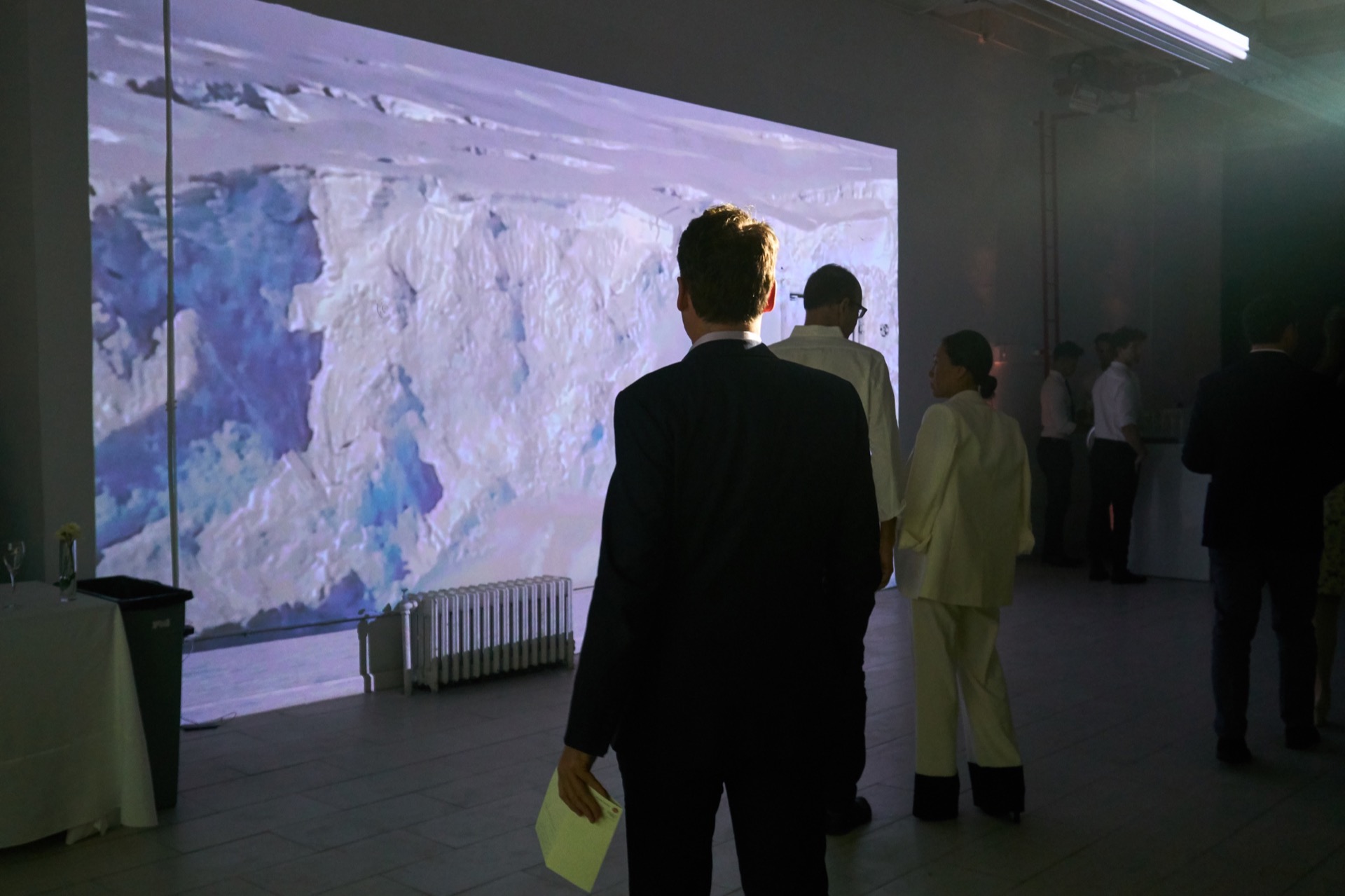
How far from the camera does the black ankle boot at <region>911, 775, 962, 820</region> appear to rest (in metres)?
3.44

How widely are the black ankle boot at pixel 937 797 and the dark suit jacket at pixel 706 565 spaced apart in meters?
1.85

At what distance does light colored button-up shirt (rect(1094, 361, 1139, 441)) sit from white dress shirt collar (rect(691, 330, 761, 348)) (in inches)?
263

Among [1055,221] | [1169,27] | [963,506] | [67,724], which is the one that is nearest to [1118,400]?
[1055,221]

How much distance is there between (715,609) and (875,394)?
1.76m

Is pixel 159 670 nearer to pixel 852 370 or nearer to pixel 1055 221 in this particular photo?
pixel 852 370

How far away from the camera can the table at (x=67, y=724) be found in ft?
10.6

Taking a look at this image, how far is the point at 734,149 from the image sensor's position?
6.57 m

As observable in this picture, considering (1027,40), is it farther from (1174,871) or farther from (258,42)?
(1174,871)

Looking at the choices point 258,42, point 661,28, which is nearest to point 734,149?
point 661,28

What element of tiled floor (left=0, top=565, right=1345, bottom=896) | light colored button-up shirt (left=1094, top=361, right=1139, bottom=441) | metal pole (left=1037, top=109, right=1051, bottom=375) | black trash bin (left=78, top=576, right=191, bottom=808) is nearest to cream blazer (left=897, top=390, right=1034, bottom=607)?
tiled floor (left=0, top=565, right=1345, bottom=896)

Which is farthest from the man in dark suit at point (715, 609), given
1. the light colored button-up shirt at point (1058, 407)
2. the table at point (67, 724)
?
the light colored button-up shirt at point (1058, 407)

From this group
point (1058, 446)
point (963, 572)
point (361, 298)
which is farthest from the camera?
point (1058, 446)

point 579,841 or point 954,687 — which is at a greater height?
point 579,841

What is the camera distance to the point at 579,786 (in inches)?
66.6
